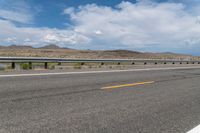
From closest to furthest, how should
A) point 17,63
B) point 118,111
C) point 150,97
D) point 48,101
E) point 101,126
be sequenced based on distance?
point 101,126, point 118,111, point 48,101, point 150,97, point 17,63

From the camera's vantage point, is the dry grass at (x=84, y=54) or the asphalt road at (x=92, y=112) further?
the dry grass at (x=84, y=54)

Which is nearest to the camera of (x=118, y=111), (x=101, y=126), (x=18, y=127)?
(x=18, y=127)

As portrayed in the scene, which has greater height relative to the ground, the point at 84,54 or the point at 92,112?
the point at 84,54

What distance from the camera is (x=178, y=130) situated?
4.20 meters

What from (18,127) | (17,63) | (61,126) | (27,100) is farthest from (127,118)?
(17,63)

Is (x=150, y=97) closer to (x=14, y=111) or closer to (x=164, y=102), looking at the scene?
(x=164, y=102)

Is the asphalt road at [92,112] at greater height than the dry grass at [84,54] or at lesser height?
lesser

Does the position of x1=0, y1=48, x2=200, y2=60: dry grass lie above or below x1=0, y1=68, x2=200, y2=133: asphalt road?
above

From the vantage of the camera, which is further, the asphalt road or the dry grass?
the dry grass

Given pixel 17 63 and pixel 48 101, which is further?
pixel 17 63

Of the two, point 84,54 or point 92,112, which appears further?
point 84,54

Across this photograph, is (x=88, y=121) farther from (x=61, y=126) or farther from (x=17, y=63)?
(x=17, y=63)

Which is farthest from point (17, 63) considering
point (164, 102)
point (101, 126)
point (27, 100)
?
point (101, 126)

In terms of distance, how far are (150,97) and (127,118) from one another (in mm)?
2456
